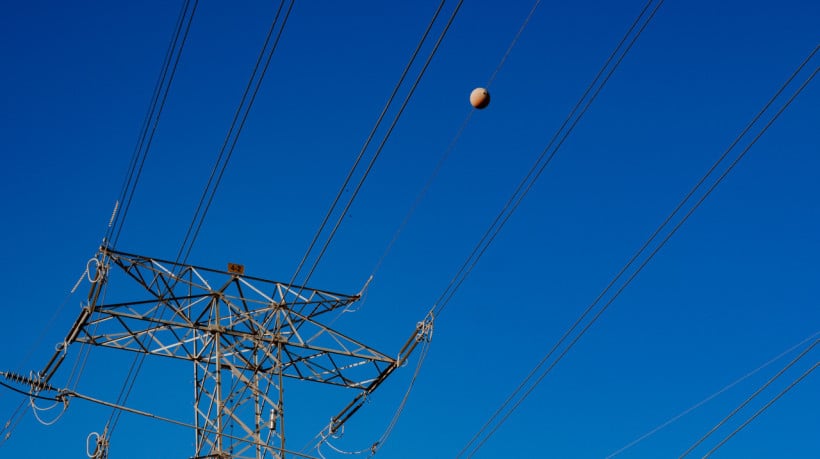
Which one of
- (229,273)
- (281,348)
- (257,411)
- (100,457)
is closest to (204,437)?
(257,411)

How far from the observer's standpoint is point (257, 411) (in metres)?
17.1

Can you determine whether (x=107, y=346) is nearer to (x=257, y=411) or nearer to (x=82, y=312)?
(x=82, y=312)

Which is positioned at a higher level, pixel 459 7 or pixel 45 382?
pixel 45 382

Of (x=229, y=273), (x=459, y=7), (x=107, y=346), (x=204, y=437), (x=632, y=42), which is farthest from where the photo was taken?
(x=229, y=273)

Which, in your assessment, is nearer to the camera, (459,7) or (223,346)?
(459,7)

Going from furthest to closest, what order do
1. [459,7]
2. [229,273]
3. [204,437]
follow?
[229,273] < [204,437] < [459,7]

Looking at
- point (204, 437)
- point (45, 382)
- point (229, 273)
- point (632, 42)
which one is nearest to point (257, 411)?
point (204, 437)

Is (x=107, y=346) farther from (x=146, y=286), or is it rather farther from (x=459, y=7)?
(x=459, y=7)

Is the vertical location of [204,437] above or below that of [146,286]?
below

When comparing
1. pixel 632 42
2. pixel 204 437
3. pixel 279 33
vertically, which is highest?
pixel 279 33

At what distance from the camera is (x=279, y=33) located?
13477 millimetres

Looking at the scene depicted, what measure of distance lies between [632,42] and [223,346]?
9.63 metres

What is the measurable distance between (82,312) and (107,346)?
0.90 meters

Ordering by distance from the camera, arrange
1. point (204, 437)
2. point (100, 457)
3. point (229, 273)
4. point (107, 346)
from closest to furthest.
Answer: point (204, 437) < point (107, 346) < point (229, 273) < point (100, 457)
